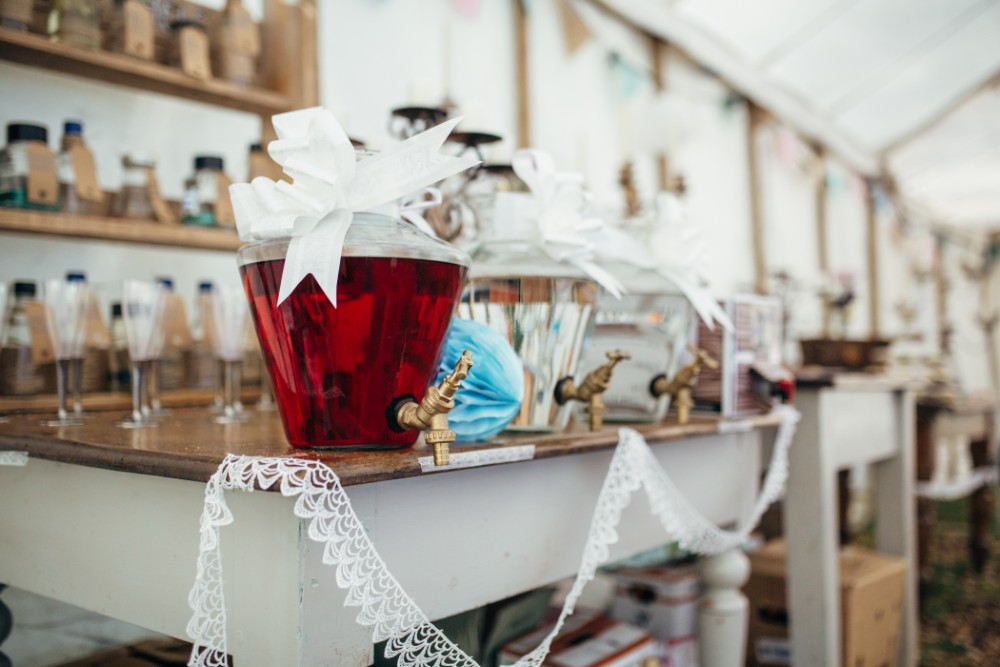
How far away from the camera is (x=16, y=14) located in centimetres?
121

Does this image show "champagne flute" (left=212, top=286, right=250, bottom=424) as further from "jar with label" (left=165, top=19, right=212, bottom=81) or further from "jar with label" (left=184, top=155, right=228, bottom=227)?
"jar with label" (left=165, top=19, right=212, bottom=81)

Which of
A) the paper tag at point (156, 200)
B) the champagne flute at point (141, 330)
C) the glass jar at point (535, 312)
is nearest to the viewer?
the glass jar at point (535, 312)

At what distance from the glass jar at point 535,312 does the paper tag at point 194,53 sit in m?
0.71

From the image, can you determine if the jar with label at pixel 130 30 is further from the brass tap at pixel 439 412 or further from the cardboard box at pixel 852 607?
the cardboard box at pixel 852 607

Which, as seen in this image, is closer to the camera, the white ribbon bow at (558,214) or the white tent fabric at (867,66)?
the white ribbon bow at (558,214)

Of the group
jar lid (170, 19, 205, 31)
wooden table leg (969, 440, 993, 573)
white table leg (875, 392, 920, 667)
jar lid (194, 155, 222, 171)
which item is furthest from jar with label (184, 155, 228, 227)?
wooden table leg (969, 440, 993, 573)

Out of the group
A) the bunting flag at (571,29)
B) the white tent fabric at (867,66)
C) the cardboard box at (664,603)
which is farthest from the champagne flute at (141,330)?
the white tent fabric at (867,66)

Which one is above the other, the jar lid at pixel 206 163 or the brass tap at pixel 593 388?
the jar lid at pixel 206 163

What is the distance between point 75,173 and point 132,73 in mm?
199

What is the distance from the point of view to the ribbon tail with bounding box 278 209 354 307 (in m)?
0.66

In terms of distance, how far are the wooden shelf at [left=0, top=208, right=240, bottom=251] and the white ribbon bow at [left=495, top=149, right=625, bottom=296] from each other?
617 millimetres

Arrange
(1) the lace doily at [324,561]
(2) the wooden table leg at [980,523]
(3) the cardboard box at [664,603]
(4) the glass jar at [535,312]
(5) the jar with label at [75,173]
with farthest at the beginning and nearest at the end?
(2) the wooden table leg at [980,523] < (3) the cardboard box at [664,603] < (5) the jar with label at [75,173] < (4) the glass jar at [535,312] < (1) the lace doily at [324,561]

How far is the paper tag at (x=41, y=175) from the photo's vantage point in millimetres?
1179

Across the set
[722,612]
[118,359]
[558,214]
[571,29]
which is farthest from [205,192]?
[571,29]
